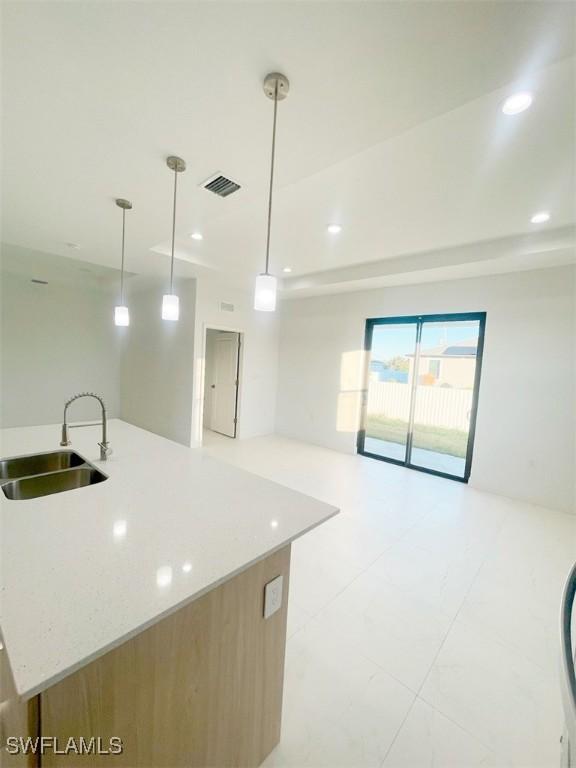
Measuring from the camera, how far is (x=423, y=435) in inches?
181

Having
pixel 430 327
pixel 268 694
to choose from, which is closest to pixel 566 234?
pixel 430 327

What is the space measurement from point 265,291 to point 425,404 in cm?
365

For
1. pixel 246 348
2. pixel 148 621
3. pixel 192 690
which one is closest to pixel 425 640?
pixel 192 690

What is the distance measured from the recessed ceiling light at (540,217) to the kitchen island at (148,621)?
10.2 feet

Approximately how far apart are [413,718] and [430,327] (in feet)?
13.5

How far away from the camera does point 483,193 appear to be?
234 cm

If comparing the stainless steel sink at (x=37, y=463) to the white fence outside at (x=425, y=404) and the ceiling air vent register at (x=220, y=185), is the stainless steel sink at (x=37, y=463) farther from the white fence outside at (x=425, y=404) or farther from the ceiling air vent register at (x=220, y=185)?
the white fence outside at (x=425, y=404)

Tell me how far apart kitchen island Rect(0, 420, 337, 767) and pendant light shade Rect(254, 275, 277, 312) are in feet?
3.33

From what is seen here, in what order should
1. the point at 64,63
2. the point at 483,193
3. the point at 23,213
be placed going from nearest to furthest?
the point at 64,63 → the point at 483,193 → the point at 23,213

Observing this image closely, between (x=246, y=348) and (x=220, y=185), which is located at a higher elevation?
(x=220, y=185)

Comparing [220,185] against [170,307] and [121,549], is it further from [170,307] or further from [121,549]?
[121,549]

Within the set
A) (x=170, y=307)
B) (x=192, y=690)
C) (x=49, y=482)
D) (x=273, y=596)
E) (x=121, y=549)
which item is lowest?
(x=192, y=690)

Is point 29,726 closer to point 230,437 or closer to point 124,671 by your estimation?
point 124,671

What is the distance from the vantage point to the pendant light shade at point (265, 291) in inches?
66.1
